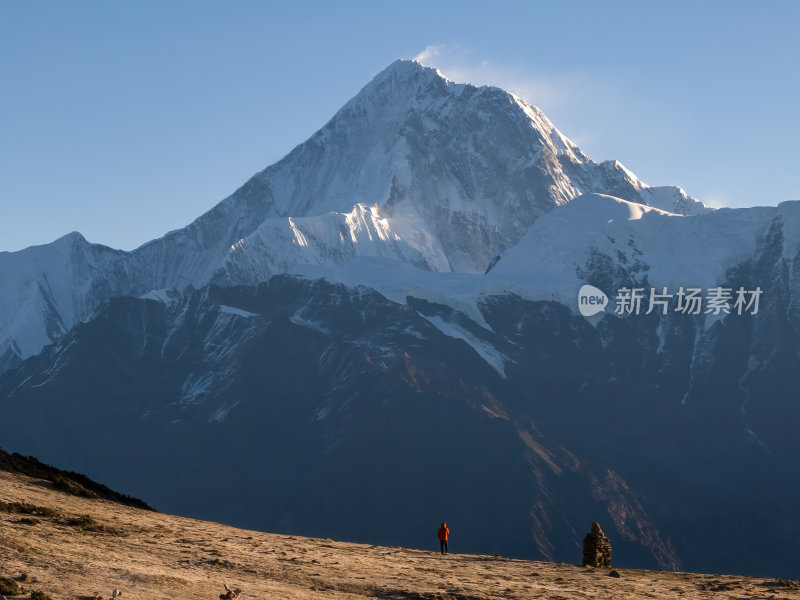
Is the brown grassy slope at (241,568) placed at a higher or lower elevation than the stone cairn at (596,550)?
lower

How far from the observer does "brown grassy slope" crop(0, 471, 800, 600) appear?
63.1m

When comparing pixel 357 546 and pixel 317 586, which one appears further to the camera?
pixel 357 546

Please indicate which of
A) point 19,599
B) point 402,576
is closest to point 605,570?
point 402,576

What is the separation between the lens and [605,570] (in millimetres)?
81750

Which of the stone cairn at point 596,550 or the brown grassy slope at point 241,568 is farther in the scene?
the stone cairn at point 596,550

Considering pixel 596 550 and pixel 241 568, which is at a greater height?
pixel 596 550

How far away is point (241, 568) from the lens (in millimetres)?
69625

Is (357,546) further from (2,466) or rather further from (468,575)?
(2,466)

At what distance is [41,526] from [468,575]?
21.7m

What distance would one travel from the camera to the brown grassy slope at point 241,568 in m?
63.1

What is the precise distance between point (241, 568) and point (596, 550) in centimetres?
2442

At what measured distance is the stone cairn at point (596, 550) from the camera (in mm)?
84625

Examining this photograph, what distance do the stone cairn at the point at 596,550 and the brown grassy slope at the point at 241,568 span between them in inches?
87.7

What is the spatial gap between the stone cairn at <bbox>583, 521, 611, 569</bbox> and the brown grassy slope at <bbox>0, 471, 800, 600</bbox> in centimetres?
223
